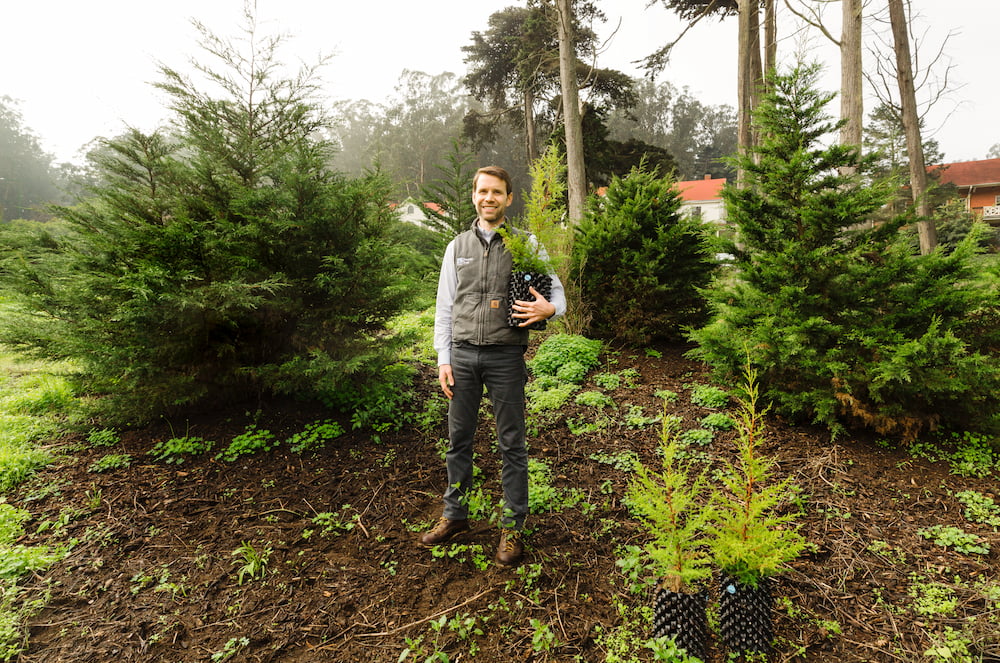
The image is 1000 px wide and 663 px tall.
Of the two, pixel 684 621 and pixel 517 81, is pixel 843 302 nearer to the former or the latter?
pixel 684 621

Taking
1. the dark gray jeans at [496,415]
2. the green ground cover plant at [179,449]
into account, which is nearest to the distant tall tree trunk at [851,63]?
the dark gray jeans at [496,415]

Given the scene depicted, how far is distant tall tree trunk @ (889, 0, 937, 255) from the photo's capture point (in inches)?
421

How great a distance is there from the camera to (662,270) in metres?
5.55

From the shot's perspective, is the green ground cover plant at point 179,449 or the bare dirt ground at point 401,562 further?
the green ground cover plant at point 179,449

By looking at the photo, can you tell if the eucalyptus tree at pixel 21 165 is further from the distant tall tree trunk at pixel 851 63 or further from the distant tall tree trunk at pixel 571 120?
the distant tall tree trunk at pixel 851 63

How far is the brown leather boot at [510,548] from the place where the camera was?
8.40 feet

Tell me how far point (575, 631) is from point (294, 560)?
168 centimetres

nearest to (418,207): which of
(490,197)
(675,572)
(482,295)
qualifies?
(490,197)

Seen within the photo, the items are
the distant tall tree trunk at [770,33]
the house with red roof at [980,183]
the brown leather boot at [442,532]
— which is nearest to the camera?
the brown leather boot at [442,532]

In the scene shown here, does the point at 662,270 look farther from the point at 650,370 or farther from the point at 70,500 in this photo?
the point at 70,500

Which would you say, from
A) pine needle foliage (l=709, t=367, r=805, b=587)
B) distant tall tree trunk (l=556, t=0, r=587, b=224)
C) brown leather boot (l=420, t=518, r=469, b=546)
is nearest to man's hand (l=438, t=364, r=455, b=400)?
brown leather boot (l=420, t=518, r=469, b=546)

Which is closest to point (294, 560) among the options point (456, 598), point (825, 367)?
point (456, 598)

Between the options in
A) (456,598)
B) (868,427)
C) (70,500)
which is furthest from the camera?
(868,427)

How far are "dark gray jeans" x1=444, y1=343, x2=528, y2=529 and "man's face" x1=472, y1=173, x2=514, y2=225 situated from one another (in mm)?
791
